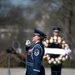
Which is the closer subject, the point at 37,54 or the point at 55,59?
the point at 37,54

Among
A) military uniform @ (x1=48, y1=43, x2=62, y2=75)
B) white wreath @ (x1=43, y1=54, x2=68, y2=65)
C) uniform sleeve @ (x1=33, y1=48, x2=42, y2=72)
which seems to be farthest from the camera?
white wreath @ (x1=43, y1=54, x2=68, y2=65)

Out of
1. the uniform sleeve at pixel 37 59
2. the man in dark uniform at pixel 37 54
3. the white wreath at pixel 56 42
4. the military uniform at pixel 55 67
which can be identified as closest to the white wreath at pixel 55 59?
the white wreath at pixel 56 42

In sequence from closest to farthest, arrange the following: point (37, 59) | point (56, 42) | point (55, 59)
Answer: point (37, 59), point (56, 42), point (55, 59)

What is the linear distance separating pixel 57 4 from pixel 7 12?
54.1ft

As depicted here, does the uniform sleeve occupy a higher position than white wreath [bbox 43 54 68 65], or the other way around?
the uniform sleeve

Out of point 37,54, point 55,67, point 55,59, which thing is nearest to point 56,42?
point 55,59

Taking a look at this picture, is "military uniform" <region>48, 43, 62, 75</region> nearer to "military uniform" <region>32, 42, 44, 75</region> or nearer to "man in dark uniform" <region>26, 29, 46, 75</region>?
"man in dark uniform" <region>26, 29, 46, 75</region>

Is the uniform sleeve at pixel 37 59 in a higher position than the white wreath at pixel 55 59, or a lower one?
higher

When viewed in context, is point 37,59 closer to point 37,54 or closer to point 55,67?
point 37,54

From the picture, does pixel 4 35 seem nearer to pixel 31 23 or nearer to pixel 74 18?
pixel 31 23

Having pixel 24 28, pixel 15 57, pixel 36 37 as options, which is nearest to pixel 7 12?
pixel 24 28

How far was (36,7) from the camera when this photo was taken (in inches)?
1489

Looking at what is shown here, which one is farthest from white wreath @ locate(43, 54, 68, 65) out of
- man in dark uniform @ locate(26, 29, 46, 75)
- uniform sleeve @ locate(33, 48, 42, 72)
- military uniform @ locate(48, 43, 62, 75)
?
uniform sleeve @ locate(33, 48, 42, 72)

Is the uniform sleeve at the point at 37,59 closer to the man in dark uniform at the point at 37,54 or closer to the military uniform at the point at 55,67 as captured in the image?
the man in dark uniform at the point at 37,54
